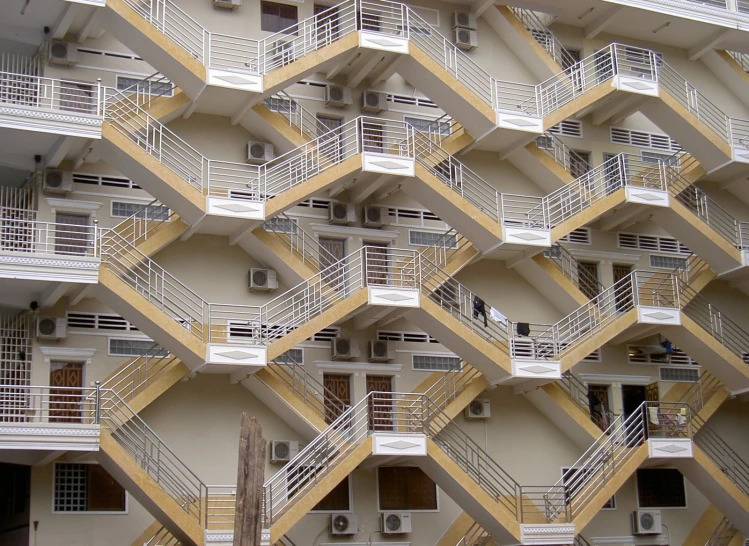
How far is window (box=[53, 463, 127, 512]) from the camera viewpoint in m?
25.8

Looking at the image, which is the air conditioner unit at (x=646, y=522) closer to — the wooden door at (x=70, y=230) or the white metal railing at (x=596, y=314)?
the white metal railing at (x=596, y=314)

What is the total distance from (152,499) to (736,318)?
55.9 ft

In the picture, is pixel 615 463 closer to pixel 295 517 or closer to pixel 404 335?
pixel 404 335

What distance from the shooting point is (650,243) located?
32.8 meters

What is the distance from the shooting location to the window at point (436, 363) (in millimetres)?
29359

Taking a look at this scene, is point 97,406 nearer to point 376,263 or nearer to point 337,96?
point 376,263

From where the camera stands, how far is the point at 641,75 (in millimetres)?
31234

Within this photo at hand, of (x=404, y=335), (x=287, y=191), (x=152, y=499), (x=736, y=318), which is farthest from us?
(x=736, y=318)

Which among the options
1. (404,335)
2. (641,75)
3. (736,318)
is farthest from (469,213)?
(736,318)

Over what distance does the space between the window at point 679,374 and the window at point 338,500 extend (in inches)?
357

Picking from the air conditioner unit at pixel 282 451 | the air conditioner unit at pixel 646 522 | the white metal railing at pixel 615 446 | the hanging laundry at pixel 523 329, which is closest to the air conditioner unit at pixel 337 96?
the hanging laundry at pixel 523 329

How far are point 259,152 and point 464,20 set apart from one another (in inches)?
269

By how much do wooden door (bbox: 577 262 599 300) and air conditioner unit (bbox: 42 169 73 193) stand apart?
1281 cm

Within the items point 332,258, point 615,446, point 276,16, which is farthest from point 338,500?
point 276,16
